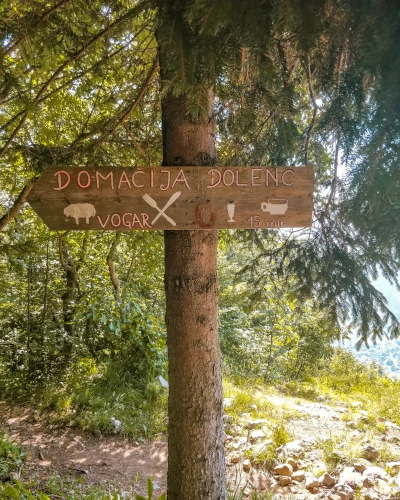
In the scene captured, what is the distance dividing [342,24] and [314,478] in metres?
3.47

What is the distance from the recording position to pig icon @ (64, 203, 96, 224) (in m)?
1.83

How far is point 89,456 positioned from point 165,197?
11.4 feet

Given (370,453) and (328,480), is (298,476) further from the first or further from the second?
(370,453)

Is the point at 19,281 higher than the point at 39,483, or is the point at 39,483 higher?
the point at 19,281

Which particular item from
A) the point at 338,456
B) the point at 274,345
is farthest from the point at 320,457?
the point at 274,345

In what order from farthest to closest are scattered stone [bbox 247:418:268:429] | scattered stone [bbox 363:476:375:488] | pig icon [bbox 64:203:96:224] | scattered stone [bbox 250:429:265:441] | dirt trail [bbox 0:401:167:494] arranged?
scattered stone [bbox 247:418:268:429], scattered stone [bbox 250:429:265:441], dirt trail [bbox 0:401:167:494], scattered stone [bbox 363:476:375:488], pig icon [bbox 64:203:96:224]

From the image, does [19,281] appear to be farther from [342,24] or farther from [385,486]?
[342,24]

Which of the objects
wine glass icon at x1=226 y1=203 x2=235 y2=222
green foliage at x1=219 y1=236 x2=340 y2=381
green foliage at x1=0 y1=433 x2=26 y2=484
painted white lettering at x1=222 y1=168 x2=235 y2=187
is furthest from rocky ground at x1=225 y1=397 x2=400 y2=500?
green foliage at x1=219 y1=236 x2=340 y2=381

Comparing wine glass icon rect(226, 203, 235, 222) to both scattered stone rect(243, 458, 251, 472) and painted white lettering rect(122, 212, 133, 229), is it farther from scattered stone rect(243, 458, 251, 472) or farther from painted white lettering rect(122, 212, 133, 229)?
scattered stone rect(243, 458, 251, 472)

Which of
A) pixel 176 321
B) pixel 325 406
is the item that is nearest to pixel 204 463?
pixel 176 321

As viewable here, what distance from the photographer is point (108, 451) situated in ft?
13.5

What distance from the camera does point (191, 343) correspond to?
2074 millimetres

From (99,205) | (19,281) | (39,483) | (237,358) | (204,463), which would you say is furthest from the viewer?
(237,358)

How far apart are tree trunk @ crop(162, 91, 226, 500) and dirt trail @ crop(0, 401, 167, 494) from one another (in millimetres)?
1671
